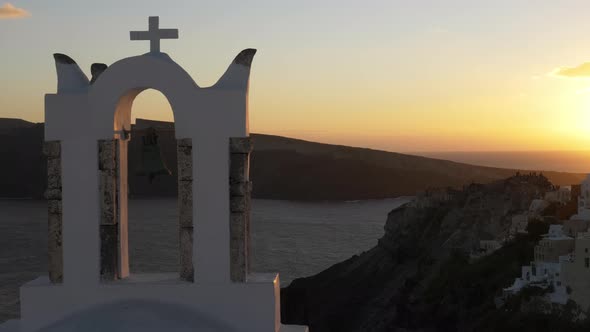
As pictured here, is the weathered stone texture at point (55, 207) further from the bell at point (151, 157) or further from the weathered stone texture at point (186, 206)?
the weathered stone texture at point (186, 206)

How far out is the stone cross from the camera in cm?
732

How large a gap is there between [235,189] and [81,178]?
1.40 meters

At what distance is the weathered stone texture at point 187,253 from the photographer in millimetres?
7141

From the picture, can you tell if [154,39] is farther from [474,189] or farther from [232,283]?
[474,189]

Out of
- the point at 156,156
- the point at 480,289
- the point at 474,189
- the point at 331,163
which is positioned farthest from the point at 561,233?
the point at 331,163

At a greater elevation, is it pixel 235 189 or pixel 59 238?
pixel 235 189

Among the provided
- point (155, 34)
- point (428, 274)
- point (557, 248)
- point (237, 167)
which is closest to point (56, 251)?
point (237, 167)

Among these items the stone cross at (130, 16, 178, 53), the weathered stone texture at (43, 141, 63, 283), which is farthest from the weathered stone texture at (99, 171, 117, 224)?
the stone cross at (130, 16, 178, 53)

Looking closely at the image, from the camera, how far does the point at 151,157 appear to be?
796 centimetres

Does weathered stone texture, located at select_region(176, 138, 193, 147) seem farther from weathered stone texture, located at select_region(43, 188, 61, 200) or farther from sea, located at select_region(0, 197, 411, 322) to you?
sea, located at select_region(0, 197, 411, 322)

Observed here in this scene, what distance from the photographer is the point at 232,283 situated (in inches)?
279

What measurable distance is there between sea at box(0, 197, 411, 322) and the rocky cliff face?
5.38m

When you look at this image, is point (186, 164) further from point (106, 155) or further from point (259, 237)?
point (259, 237)

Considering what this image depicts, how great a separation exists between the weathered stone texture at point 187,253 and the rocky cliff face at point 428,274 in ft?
139
